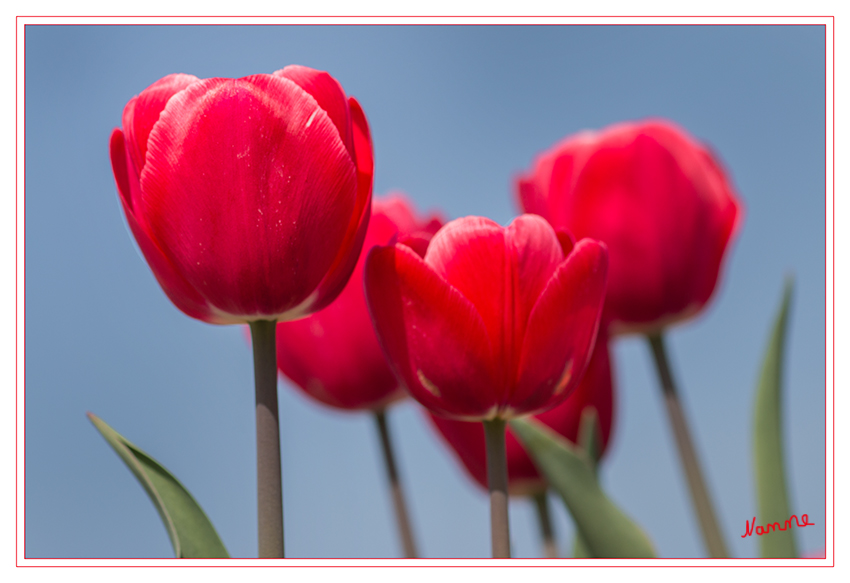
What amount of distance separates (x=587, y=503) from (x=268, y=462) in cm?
22

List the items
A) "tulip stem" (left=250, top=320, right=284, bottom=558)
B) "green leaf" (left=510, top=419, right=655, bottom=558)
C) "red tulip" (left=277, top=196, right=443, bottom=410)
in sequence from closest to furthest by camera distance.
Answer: "tulip stem" (left=250, top=320, right=284, bottom=558), "green leaf" (left=510, top=419, right=655, bottom=558), "red tulip" (left=277, top=196, right=443, bottom=410)

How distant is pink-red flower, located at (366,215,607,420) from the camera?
40 centimetres

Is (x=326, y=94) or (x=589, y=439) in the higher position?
(x=326, y=94)

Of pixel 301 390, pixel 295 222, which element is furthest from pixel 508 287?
pixel 301 390

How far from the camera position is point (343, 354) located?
0.60 metres

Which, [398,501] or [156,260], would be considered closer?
[156,260]

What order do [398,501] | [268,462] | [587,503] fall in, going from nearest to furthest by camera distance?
[268,462], [587,503], [398,501]

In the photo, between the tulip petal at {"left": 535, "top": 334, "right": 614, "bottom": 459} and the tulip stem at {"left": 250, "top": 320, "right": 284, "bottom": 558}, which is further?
the tulip petal at {"left": 535, "top": 334, "right": 614, "bottom": 459}

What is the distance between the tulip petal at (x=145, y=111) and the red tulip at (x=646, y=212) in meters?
0.32

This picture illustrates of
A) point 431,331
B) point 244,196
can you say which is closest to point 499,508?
point 431,331

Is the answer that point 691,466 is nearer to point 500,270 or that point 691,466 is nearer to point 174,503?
point 500,270

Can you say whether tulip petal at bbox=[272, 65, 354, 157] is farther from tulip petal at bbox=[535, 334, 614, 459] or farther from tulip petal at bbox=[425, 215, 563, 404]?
tulip petal at bbox=[535, 334, 614, 459]
